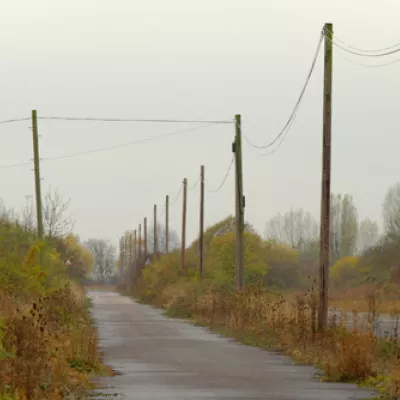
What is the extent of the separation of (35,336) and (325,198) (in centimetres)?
1450

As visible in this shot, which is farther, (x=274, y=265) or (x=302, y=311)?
(x=274, y=265)

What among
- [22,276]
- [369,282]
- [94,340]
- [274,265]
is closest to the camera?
[94,340]

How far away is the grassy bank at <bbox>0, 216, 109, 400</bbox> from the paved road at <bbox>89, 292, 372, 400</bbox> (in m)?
0.69

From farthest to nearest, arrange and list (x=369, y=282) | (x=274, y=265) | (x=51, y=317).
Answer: (x=274, y=265) < (x=369, y=282) < (x=51, y=317)

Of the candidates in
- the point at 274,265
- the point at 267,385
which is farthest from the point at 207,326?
the point at 274,265

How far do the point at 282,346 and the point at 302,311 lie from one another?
4.74 feet

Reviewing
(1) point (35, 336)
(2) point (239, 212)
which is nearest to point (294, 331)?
→ (1) point (35, 336)

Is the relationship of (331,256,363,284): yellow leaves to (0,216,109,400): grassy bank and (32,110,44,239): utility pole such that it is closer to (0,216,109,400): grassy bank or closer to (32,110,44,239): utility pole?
(32,110,44,239): utility pole

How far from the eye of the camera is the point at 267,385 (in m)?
22.0

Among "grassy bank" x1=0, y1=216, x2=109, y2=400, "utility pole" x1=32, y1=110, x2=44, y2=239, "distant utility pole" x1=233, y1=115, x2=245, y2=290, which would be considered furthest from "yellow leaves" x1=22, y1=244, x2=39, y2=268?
"utility pole" x1=32, y1=110, x2=44, y2=239

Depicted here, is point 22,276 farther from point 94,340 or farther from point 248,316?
point 94,340

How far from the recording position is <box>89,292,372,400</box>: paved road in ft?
66.2

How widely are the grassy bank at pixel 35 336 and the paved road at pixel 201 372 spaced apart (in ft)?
2.25

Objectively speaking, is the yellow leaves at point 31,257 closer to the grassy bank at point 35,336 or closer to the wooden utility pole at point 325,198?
the grassy bank at point 35,336
